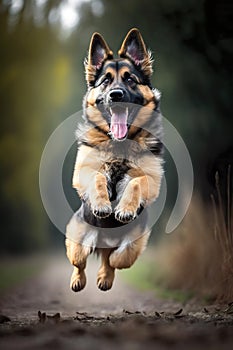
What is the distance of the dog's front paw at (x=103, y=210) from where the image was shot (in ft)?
19.3

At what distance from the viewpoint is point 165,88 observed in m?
9.32

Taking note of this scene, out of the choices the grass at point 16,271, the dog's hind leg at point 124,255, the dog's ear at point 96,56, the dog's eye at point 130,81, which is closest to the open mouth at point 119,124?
the dog's eye at point 130,81

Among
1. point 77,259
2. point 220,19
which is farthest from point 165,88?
point 77,259

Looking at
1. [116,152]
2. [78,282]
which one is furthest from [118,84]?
[78,282]

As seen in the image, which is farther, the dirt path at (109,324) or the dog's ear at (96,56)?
the dog's ear at (96,56)

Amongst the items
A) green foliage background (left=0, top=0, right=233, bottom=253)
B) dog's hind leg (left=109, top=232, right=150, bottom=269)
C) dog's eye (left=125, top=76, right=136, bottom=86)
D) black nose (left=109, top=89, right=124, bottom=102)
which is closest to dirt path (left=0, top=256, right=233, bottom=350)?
dog's hind leg (left=109, top=232, right=150, bottom=269)

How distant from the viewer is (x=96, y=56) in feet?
21.5

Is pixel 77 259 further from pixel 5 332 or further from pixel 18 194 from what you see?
pixel 18 194

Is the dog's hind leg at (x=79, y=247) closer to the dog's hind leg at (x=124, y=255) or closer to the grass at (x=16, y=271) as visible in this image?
the dog's hind leg at (x=124, y=255)

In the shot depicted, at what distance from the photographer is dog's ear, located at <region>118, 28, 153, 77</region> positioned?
256 inches

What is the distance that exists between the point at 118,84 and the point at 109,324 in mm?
2481

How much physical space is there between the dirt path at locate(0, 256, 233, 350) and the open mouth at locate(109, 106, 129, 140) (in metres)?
1.95

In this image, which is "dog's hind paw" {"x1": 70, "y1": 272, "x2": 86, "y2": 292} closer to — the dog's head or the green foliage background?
the dog's head

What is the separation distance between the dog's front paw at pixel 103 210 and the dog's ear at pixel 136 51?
1619 mm
